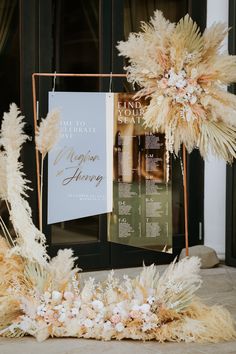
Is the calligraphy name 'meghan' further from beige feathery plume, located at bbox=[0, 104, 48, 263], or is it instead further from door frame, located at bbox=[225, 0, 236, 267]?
beige feathery plume, located at bbox=[0, 104, 48, 263]

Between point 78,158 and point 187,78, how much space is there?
5.43 ft

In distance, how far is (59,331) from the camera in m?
2.95

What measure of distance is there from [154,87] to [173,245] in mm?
2060

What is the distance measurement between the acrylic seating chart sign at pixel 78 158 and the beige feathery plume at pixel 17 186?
1240 millimetres

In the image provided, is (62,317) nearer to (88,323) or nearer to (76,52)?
(88,323)

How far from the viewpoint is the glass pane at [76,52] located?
15.1 ft

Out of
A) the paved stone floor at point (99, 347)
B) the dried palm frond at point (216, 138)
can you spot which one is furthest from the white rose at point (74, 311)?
the dried palm frond at point (216, 138)

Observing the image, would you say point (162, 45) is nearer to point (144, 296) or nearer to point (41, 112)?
point (144, 296)

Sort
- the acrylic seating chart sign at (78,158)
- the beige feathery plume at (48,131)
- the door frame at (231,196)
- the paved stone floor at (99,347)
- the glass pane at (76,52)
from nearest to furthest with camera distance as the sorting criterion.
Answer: the paved stone floor at (99,347) < the beige feathery plume at (48,131) < the acrylic seating chart sign at (78,158) < the glass pane at (76,52) < the door frame at (231,196)

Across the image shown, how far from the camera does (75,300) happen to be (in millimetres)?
2998

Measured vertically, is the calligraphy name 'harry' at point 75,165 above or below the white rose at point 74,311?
above

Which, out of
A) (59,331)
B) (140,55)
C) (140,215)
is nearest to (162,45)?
(140,55)

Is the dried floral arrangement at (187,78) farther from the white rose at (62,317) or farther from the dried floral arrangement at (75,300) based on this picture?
the white rose at (62,317)

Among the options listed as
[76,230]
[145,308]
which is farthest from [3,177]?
[76,230]
